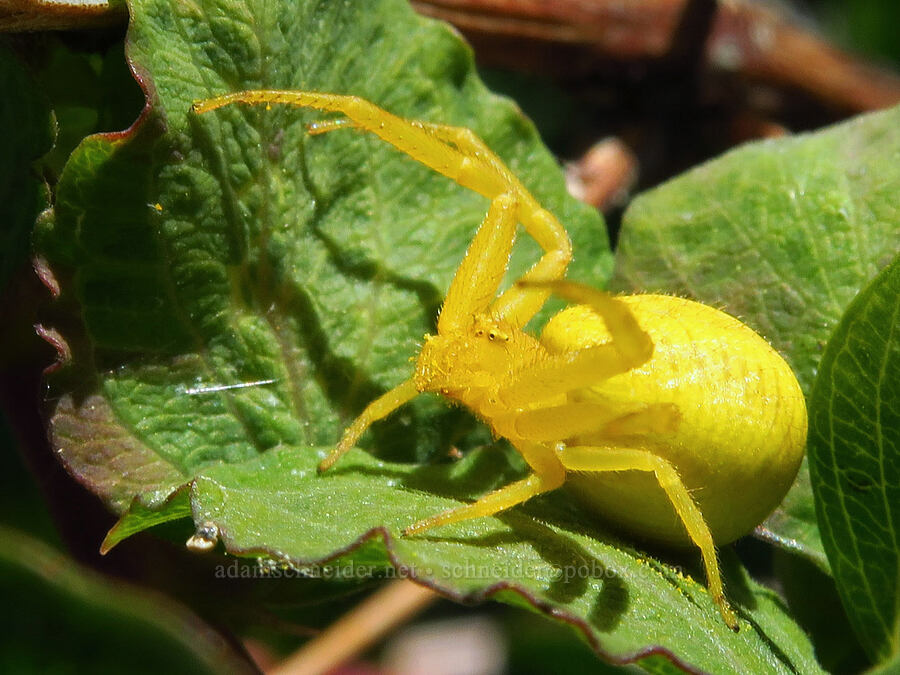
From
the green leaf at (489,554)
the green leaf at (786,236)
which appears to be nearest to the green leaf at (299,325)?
the green leaf at (489,554)

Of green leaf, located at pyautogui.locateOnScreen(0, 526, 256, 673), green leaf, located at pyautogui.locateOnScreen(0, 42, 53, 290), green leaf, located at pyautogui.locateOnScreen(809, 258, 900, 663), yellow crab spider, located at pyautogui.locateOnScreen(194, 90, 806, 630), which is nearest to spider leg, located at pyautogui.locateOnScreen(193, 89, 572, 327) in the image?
yellow crab spider, located at pyautogui.locateOnScreen(194, 90, 806, 630)

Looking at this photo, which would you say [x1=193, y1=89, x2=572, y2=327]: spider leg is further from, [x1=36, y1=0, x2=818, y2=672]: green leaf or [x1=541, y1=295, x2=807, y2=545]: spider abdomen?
[x1=541, y1=295, x2=807, y2=545]: spider abdomen

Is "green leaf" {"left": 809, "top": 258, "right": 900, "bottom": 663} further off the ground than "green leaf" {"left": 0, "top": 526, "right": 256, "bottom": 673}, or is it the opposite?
"green leaf" {"left": 809, "top": 258, "right": 900, "bottom": 663}

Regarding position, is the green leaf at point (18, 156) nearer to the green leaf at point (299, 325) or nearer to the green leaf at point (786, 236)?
the green leaf at point (299, 325)

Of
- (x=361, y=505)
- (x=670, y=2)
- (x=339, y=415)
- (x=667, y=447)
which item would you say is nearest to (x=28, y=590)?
(x=361, y=505)

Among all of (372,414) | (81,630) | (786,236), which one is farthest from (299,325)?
(786,236)

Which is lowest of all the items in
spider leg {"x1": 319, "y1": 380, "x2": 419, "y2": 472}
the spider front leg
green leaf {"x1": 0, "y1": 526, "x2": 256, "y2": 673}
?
spider leg {"x1": 319, "y1": 380, "x2": 419, "y2": 472}
